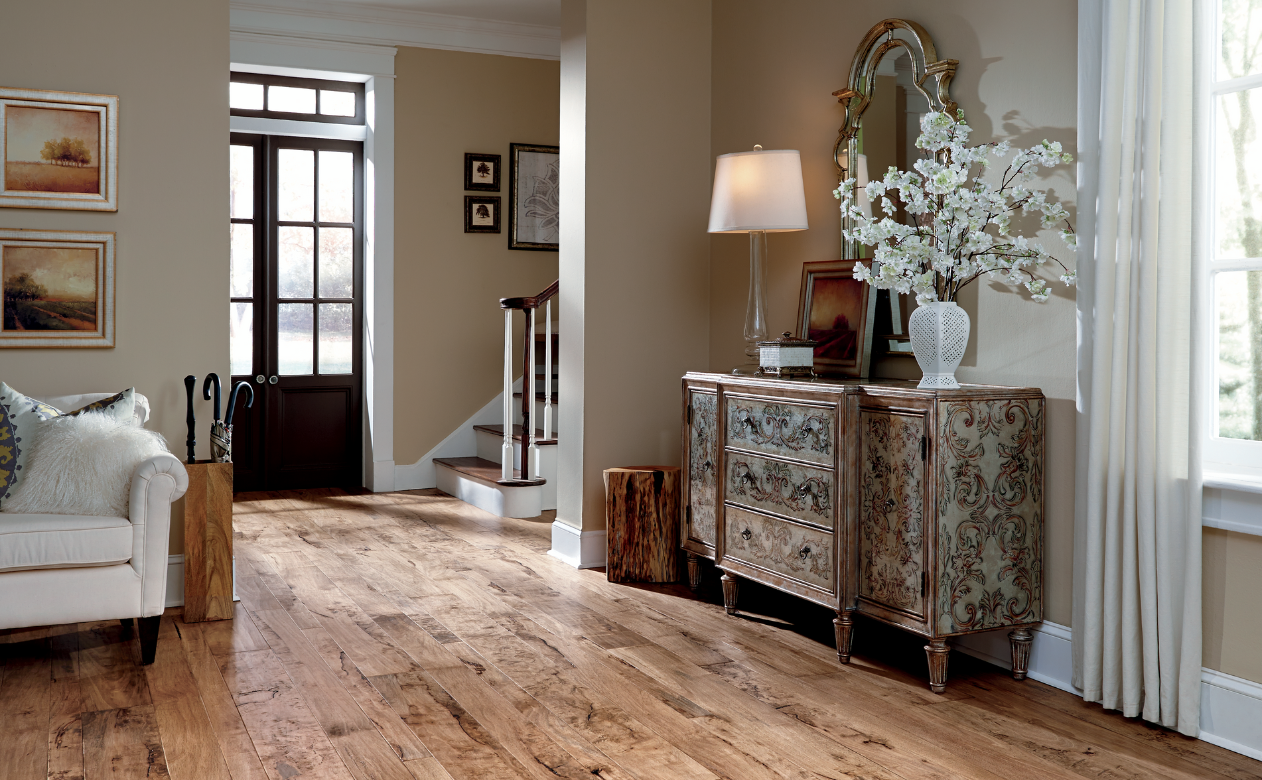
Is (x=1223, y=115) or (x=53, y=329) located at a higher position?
(x=1223, y=115)

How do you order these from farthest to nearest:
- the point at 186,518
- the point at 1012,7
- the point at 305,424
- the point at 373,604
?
the point at 305,424, the point at 373,604, the point at 186,518, the point at 1012,7

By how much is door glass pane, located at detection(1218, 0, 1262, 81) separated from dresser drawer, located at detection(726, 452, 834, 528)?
1554 millimetres

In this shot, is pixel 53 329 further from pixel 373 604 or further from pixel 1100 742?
pixel 1100 742

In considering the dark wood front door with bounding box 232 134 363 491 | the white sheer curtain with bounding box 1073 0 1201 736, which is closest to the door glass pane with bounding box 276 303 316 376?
the dark wood front door with bounding box 232 134 363 491

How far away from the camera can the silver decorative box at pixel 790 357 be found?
364cm

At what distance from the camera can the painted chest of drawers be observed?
2.96m

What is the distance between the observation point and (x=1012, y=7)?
125 inches

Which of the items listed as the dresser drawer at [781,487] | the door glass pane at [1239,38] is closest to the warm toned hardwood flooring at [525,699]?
the dresser drawer at [781,487]

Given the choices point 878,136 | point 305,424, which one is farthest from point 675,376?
point 305,424

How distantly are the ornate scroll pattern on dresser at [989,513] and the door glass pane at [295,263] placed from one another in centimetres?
485

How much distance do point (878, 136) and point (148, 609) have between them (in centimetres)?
292

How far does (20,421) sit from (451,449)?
3.67 meters

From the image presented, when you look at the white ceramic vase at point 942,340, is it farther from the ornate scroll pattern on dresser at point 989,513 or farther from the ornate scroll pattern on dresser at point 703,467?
the ornate scroll pattern on dresser at point 703,467

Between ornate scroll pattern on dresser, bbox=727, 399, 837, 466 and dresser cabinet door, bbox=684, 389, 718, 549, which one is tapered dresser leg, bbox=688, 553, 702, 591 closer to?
dresser cabinet door, bbox=684, 389, 718, 549
